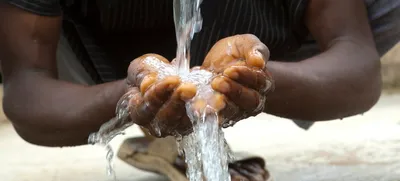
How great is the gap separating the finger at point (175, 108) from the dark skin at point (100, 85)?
24 centimetres

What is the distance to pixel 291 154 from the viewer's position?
1.44 m

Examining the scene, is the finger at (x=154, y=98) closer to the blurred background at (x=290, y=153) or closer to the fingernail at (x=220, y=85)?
the fingernail at (x=220, y=85)

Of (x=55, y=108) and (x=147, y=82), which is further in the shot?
(x=55, y=108)

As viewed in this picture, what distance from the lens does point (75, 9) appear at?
45.2 inches

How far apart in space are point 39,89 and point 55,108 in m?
0.04

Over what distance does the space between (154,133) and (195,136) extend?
43 millimetres

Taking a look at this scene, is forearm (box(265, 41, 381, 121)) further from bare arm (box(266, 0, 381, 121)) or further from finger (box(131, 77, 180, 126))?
finger (box(131, 77, 180, 126))

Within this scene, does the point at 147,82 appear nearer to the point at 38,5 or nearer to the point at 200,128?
the point at 200,128

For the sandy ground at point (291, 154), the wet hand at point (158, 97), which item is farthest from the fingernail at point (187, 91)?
the sandy ground at point (291, 154)

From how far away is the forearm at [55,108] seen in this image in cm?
92

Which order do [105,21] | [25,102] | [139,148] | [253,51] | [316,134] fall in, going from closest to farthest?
[253,51]
[25,102]
[105,21]
[139,148]
[316,134]

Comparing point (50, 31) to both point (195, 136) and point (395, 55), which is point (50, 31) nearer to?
point (195, 136)

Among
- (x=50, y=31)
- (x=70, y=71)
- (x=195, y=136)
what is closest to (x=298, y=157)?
(x=70, y=71)

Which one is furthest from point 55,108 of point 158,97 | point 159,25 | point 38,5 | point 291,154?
point 291,154
